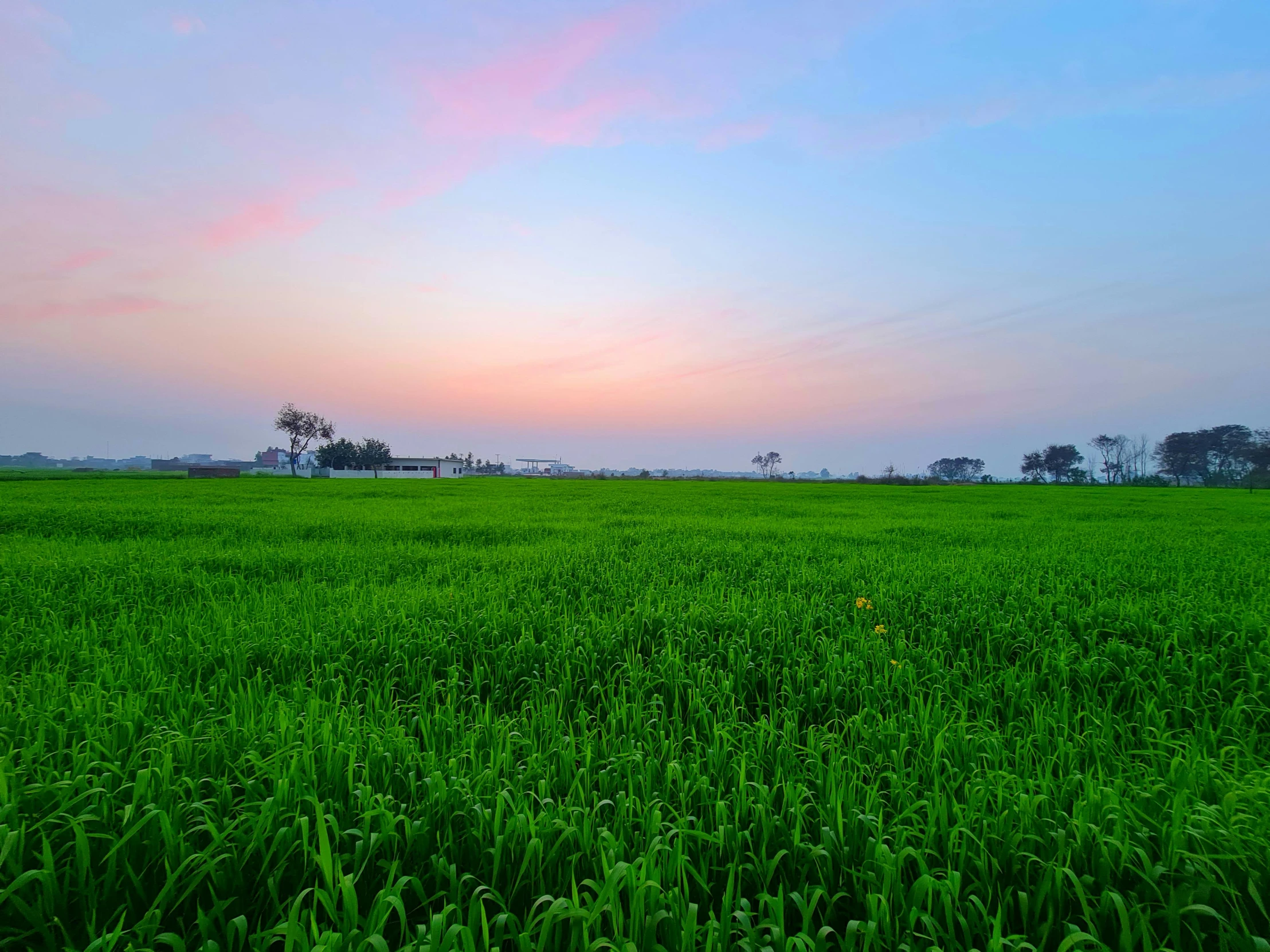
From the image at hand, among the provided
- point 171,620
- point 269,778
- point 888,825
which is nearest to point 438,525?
point 171,620

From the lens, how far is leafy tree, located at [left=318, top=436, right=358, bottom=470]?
97.2m

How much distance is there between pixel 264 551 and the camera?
7.94 metres

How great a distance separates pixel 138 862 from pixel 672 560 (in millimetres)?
6337

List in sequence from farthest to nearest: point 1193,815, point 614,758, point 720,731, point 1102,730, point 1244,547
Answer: point 1244,547
point 1102,730
point 720,731
point 614,758
point 1193,815

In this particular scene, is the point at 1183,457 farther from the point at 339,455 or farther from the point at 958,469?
the point at 339,455

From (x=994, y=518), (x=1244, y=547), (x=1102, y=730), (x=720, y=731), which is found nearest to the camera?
(x=720, y=731)

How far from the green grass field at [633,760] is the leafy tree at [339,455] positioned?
102626mm

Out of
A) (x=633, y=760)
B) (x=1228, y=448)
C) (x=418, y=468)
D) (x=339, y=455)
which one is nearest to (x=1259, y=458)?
(x=1228, y=448)

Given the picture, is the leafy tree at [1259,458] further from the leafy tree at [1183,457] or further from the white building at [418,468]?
the white building at [418,468]

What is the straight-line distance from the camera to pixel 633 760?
242cm

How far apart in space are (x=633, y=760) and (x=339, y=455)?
360 ft

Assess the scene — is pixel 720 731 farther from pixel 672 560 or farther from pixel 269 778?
pixel 672 560

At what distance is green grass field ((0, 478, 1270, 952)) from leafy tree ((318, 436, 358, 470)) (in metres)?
103

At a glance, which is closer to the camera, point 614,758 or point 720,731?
point 614,758
